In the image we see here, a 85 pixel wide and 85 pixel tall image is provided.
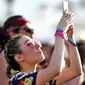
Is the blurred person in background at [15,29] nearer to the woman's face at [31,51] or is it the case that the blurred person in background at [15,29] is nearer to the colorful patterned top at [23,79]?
the woman's face at [31,51]

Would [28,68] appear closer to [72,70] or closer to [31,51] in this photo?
[31,51]

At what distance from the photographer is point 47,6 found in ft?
96.4

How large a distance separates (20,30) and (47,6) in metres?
20.0

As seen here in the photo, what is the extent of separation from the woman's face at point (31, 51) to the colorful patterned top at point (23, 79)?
211 mm

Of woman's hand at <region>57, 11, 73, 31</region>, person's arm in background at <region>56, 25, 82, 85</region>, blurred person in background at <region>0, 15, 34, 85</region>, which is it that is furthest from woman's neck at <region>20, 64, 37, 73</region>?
blurred person in background at <region>0, 15, 34, 85</region>

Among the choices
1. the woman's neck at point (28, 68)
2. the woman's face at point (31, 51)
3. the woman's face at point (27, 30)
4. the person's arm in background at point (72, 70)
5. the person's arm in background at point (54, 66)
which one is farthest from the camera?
the woman's face at point (27, 30)

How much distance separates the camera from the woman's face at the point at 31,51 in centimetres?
781

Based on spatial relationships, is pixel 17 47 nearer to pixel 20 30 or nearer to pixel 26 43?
pixel 26 43

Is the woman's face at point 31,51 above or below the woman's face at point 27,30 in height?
above

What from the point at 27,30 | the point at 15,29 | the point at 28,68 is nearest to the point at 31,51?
the point at 28,68

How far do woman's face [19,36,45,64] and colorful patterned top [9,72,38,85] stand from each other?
0.21m

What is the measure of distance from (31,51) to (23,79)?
14.9 inches

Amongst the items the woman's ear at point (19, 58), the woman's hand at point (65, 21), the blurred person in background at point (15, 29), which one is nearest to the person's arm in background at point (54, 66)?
the woman's hand at point (65, 21)

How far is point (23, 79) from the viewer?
301 inches
